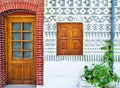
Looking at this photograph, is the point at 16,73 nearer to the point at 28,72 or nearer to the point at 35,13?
the point at 28,72

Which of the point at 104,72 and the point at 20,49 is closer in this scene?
the point at 104,72

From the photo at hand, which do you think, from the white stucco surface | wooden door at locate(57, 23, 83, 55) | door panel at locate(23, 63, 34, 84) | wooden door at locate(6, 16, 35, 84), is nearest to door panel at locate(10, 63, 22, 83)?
wooden door at locate(6, 16, 35, 84)

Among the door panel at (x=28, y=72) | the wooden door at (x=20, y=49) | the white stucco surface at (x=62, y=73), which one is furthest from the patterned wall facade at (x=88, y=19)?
the door panel at (x=28, y=72)

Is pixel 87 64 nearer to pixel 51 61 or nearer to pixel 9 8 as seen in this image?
pixel 51 61

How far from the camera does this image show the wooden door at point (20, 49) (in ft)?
29.8

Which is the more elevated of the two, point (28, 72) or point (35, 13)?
point (35, 13)

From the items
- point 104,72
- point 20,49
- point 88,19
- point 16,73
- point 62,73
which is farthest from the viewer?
point 16,73

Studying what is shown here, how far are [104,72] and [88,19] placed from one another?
1.78 m

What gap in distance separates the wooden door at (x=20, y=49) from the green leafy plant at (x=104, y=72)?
6.67ft

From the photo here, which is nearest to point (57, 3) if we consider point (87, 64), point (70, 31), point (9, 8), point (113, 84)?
point (70, 31)

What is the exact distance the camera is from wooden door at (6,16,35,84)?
9.09 meters

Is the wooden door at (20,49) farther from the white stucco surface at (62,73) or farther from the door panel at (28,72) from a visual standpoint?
the white stucco surface at (62,73)

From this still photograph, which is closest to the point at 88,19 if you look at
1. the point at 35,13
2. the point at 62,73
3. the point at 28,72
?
the point at 35,13

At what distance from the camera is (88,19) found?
8.49 meters
